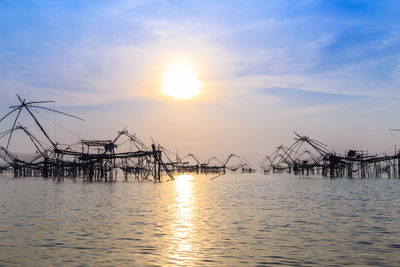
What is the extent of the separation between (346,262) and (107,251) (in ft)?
18.5

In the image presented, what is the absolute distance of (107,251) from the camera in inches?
408

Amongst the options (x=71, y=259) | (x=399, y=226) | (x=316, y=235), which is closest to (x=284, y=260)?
(x=316, y=235)

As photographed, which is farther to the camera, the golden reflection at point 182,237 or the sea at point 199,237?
the golden reflection at point 182,237

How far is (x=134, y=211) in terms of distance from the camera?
63.4 ft

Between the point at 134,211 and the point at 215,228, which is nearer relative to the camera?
the point at 215,228

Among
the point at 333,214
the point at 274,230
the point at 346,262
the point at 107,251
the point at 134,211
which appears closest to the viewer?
the point at 346,262

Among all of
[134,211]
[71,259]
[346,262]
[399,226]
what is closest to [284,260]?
[346,262]

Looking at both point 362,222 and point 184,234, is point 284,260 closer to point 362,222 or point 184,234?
point 184,234

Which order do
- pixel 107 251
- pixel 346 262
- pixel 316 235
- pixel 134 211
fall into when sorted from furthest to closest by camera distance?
pixel 134 211 < pixel 316 235 < pixel 107 251 < pixel 346 262

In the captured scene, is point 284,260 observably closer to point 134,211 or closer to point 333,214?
point 333,214

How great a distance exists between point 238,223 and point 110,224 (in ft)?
15.2

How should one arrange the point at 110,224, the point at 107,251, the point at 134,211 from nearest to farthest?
1. the point at 107,251
2. the point at 110,224
3. the point at 134,211

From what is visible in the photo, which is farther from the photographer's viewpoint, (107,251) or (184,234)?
(184,234)

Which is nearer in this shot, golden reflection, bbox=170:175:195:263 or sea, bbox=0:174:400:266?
sea, bbox=0:174:400:266
